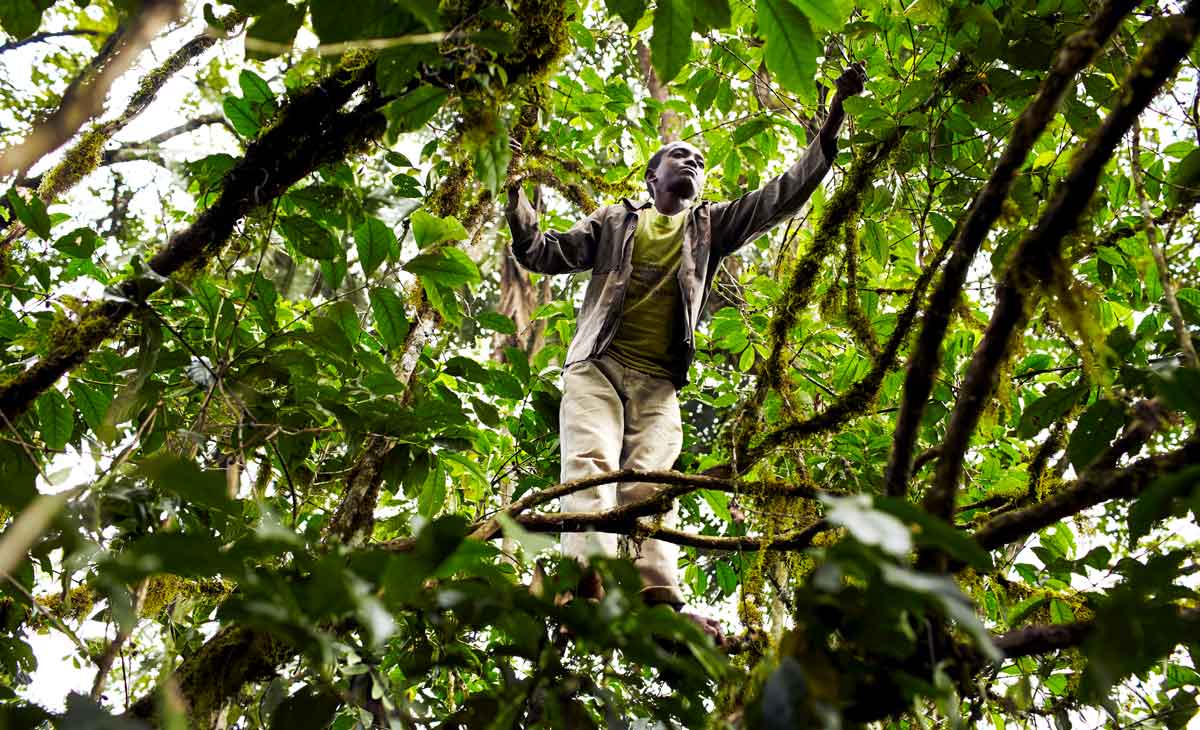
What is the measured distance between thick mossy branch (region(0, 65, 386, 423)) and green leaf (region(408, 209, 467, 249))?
30 cm

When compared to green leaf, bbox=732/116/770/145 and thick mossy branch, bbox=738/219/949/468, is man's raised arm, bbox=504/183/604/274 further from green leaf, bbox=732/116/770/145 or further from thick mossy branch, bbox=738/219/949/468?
thick mossy branch, bbox=738/219/949/468

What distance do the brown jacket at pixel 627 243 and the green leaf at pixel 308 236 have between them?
3.47 feet

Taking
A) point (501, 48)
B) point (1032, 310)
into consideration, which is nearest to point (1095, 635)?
point (1032, 310)

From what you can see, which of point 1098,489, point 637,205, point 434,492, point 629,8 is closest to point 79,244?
point 434,492

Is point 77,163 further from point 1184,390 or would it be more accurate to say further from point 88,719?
point 1184,390

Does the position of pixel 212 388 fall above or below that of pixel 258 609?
above

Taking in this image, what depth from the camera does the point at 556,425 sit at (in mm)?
2793

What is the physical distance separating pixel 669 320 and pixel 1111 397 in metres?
1.60

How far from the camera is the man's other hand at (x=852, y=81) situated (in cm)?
215

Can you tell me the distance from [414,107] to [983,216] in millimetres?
914

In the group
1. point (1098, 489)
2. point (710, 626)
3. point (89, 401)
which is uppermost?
point (89, 401)

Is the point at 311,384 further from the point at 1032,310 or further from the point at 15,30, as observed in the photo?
the point at 1032,310

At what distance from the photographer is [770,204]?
278cm

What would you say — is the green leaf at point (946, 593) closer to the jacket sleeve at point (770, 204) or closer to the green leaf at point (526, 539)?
the green leaf at point (526, 539)
